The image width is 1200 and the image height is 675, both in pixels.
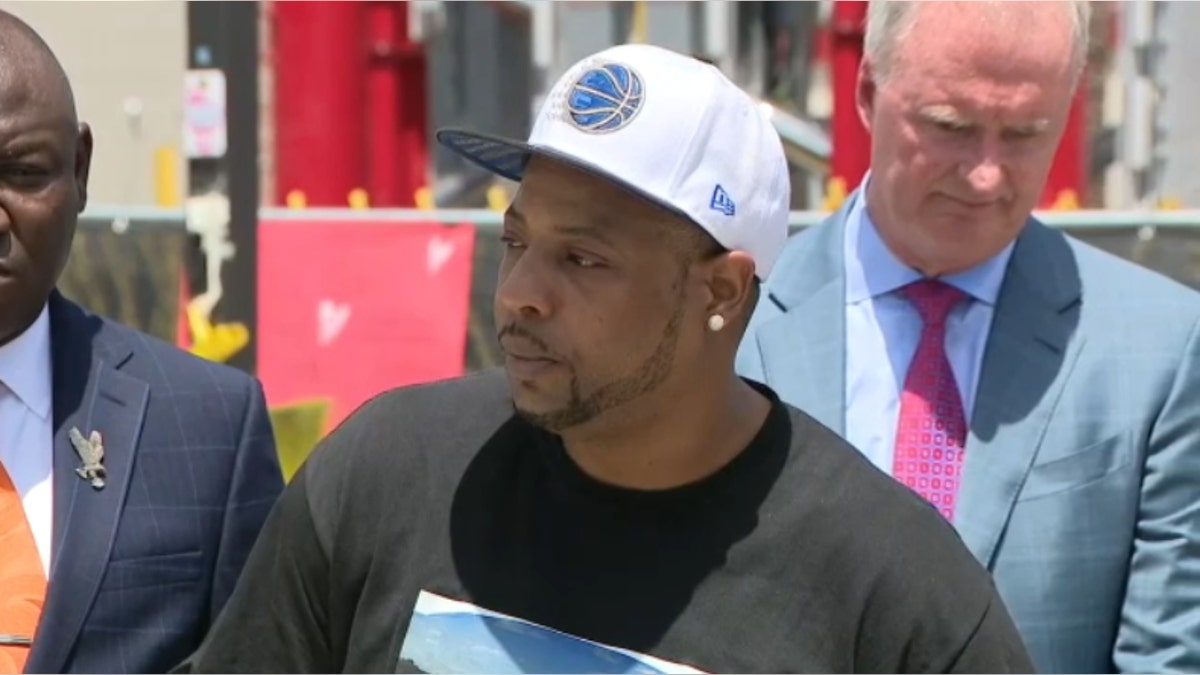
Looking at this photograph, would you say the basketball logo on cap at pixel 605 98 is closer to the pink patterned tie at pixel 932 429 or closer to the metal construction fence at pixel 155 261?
the pink patterned tie at pixel 932 429

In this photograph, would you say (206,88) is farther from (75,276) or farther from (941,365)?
(941,365)

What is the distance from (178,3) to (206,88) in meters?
1.26

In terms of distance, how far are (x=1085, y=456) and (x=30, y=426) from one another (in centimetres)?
146

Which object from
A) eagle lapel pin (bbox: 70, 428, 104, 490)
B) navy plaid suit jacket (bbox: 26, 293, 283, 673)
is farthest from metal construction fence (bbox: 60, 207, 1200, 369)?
eagle lapel pin (bbox: 70, 428, 104, 490)

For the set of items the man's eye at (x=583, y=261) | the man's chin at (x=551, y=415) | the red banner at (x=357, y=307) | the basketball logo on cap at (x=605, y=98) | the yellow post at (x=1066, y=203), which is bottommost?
the red banner at (x=357, y=307)

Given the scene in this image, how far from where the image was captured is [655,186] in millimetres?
1946

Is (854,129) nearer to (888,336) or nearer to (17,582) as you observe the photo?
(888,336)

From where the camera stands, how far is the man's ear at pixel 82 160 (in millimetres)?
2706

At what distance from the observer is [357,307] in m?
6.23

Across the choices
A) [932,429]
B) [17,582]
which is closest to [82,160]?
[17,582]

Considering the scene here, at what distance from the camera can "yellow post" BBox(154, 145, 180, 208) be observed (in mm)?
6852

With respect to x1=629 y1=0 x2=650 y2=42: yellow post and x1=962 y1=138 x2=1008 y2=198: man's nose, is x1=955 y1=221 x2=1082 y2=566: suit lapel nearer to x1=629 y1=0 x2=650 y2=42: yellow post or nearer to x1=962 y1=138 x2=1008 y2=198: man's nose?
x1=962 y1=138 x2=1008 y2=198: man's nose

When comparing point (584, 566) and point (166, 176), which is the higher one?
point (584, 566)

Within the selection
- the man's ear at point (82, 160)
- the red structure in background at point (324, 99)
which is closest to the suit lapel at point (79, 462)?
the man's ear at point (82, 160)
